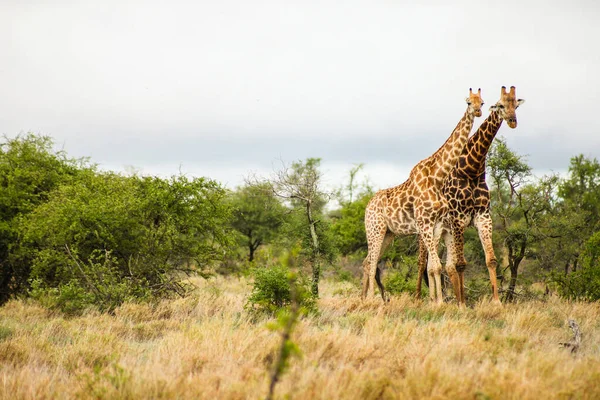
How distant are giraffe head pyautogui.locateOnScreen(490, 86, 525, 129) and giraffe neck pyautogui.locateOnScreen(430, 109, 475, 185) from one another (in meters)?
0.77

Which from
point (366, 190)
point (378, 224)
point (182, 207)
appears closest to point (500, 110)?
point (378, 224)

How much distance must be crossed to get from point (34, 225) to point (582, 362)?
1083 centimetres

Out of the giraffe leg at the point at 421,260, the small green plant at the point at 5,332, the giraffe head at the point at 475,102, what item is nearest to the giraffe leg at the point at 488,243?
the giraffe leg at the point at 421,260

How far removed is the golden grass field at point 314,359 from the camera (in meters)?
4.91

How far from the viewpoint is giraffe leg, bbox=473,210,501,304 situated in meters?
9.80

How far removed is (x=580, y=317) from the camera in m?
9.46

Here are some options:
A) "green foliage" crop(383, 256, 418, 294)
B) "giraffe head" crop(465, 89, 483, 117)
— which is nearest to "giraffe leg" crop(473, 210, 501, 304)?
"giraffe head" crop(465, 89, 483, 117)

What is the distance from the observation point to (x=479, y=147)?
33.5ft

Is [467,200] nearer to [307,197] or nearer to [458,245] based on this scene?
[458,245]

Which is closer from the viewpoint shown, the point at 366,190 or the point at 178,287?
the point at 178,287

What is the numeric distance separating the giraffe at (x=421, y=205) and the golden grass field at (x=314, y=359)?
1771mm

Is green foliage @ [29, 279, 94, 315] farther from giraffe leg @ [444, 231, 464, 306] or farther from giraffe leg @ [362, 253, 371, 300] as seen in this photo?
giraffe leg @ [444, 231, 464, 306]

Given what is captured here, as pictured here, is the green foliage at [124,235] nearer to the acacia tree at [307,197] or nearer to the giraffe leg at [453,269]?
the acacia tree at [307,197]

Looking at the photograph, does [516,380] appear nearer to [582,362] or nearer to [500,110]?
[582,362]
